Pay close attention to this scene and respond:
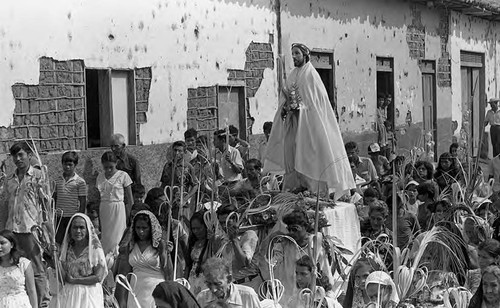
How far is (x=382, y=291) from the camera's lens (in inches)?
274

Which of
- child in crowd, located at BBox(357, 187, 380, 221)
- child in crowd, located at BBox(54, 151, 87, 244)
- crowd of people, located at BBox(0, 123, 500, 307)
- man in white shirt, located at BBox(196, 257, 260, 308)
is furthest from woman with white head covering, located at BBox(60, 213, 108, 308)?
child in crowd, located at BBox(357, 187, 380, 221)

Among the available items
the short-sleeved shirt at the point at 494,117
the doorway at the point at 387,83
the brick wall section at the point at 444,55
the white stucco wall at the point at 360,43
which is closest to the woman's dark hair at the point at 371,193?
the white stucco wall at the point at 360,43

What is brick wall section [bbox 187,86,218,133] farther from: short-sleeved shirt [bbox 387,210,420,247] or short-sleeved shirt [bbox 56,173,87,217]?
short-sleeved shirt [bbox 387,210,420,247]

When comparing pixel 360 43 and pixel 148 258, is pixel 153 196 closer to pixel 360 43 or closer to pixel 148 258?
pixel 148 258

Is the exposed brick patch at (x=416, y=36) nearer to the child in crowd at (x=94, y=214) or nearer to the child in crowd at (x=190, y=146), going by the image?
the child in crowd at (x=190, y=146)

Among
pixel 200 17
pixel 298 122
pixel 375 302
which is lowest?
pixel 375 302

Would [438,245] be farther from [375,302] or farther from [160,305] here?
[160,305]

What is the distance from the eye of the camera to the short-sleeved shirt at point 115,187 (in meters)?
11.5

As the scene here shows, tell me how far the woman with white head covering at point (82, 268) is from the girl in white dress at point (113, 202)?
3172 millimetres

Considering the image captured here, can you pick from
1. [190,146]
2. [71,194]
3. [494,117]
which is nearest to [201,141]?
[190,146]

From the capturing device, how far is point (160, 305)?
20.7ft

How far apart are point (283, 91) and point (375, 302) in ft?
15.6

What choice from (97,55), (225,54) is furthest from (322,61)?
(97,55)

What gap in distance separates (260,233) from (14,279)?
2301 millimetres
